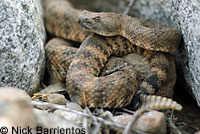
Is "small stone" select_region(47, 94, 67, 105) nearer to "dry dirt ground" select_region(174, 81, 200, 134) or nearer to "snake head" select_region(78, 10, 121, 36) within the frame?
"snake head" select_region(78, 10, 121, 36)

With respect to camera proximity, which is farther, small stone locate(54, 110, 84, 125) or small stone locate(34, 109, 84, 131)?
small stone locate(54, 110, 84, 125)

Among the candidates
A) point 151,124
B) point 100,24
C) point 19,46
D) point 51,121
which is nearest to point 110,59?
point 100,24

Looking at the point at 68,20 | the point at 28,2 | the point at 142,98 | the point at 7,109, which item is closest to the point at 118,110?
the point at 142,98

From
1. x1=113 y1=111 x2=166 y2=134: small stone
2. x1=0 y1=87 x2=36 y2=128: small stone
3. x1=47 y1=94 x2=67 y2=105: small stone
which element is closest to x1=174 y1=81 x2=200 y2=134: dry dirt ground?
x1=113 y1=111 x2=166 y2=134: small stone

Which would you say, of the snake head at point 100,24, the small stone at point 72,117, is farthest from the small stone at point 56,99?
the snake head at point 100,24

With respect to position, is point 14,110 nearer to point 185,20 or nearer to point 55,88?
point 55,88

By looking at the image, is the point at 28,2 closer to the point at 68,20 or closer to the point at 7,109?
the point at 68,20

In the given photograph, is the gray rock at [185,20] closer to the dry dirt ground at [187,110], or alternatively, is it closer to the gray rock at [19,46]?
the dry dirt ground at [187,110]
